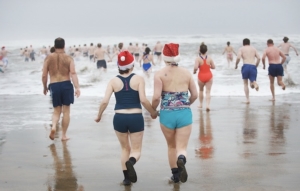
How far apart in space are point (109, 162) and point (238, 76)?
58.6ft

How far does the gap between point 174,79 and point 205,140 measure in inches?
124

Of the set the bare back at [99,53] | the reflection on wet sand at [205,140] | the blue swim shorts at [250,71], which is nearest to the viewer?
the reflection on wet sand at [205,140]

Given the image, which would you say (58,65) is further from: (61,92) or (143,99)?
(143,99)

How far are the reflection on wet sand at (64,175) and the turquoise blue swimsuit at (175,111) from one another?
1.26 metres

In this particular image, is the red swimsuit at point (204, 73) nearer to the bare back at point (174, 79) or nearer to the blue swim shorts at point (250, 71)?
the blue swim shorts at point (250, 71)

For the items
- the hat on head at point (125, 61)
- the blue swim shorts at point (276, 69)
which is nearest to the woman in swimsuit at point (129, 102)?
the hat on head at point (125, 61)

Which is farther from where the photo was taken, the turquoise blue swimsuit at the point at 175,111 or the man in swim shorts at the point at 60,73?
the man in swim shorts at the point at 60,73

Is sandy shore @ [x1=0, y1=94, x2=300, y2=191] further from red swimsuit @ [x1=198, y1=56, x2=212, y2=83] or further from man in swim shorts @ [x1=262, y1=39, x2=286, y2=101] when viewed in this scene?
man in swim shorts @ [x1=262, y1=39, x2=286, y2=101]

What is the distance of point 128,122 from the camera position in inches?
233

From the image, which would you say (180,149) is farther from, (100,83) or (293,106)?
(100,83)

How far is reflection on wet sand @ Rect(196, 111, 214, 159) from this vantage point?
7.69m

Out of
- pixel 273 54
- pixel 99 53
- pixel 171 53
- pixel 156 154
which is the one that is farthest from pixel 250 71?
pixel 99 53

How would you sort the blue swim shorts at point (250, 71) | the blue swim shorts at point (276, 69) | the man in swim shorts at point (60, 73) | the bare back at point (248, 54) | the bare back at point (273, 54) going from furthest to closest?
the blue swim shorts at point (276, 69) < the bare back at point (273, 54) < the blue swim shorts at point (250, 71) < the bare back at point (248, 54) < the man in swim shorts at point (60, 73)

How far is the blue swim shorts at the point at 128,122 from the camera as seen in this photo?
5906 millimetres
